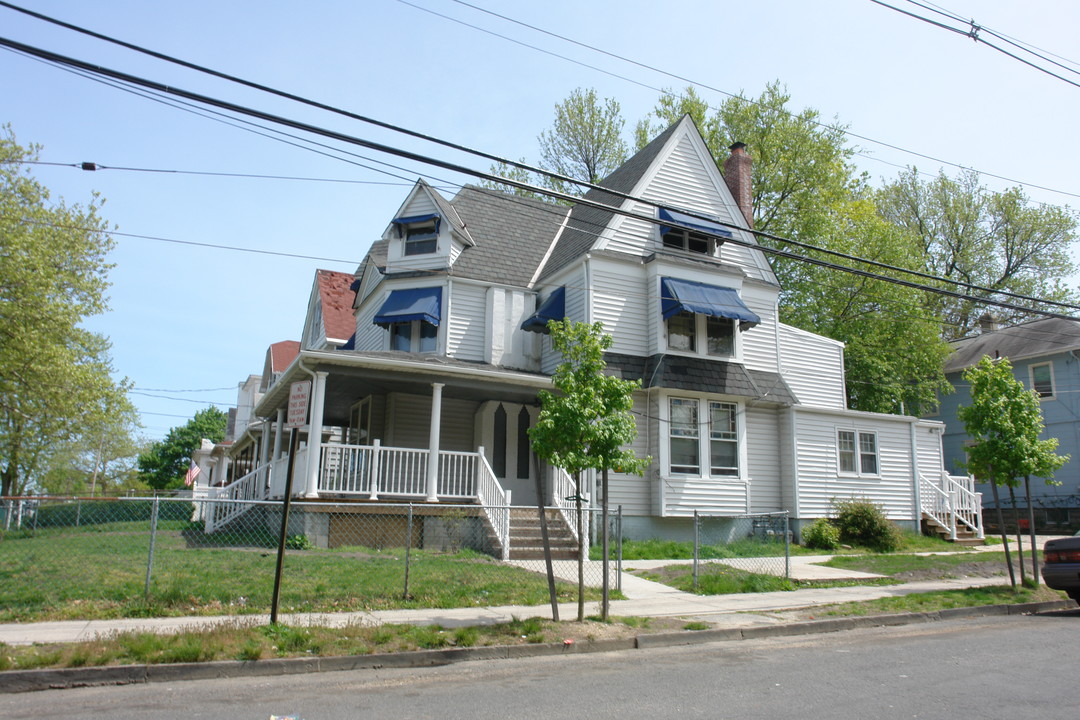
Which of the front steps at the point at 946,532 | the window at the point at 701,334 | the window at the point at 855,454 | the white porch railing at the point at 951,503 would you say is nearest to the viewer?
the window at the point at 701,334

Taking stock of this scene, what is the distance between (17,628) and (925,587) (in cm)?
1355

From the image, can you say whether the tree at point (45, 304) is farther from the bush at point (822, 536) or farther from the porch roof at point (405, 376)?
the bush at point (822, 536)

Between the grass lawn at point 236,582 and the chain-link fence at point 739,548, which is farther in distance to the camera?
the chain-link fence at point 739,548

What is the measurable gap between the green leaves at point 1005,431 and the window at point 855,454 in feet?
23.8

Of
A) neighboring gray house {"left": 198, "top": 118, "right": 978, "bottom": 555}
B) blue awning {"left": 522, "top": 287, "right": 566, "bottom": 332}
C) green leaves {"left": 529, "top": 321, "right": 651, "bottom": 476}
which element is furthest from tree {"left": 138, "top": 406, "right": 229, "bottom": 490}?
green leaves {"left": 529, "top": 321, "right": 651, "bottom": 476}

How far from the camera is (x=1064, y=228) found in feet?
134

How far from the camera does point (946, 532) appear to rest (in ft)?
72.7

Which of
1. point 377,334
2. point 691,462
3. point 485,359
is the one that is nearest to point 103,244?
point 377,334

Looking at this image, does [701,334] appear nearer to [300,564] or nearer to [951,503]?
[951,503]

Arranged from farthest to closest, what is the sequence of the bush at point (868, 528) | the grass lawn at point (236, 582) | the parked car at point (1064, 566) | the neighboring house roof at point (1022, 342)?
the neighboring house roof at point (1022, 342) → the bush at point (868, 528) → the parked car at point (1064, 566) → the grass lawn at point (236, 582)

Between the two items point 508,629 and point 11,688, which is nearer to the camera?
point 11,688

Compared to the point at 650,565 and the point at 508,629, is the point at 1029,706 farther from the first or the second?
the point at 650,565

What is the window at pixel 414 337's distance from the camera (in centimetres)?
2073

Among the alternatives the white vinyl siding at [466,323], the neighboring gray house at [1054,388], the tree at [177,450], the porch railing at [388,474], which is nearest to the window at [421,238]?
the white vinyl siding at [466,323]
